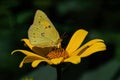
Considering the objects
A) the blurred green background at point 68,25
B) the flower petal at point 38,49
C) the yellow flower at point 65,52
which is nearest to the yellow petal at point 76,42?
the yellow flower at point 65,52

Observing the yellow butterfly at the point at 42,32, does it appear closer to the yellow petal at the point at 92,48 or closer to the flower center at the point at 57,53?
the flower center at the point at 57,53

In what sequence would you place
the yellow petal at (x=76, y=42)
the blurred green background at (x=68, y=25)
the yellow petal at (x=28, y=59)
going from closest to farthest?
the yellow petal at (x=28, y=59)
the yellow petal at (x=76, y=42)
the blurred green background at (x=68, y=25)

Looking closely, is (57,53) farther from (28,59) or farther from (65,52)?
(28,59)

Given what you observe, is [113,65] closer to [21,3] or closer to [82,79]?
[82,79]

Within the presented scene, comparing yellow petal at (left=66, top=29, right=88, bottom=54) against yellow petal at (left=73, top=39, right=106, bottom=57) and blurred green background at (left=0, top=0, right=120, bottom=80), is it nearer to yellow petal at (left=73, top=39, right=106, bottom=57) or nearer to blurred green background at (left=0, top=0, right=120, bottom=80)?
yellow petal at (left=73, top=39, right=106, bottom=57)

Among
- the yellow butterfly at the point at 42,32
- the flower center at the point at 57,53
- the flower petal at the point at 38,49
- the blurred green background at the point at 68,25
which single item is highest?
the yellow butterfly at the point at 42,32

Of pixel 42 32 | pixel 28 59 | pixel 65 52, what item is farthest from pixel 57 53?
pixel 28 59

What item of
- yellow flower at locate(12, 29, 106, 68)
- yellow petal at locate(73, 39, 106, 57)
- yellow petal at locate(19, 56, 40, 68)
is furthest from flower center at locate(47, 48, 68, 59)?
yellow petal at locate(19, 56, 40, 68)

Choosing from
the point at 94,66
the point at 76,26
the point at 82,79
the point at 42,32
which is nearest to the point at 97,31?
the point at 76,26
